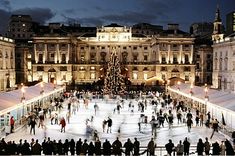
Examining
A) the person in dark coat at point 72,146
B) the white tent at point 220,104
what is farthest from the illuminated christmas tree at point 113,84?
the person in dark coat at point 72,146

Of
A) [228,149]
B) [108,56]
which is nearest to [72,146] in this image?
[228,149]

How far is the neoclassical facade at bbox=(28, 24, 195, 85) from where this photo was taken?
86750mm

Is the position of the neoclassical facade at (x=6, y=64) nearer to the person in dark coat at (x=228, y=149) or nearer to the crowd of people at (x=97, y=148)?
the crowd of people at (x=97, y=148)

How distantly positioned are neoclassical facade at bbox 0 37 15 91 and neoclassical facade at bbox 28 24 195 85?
1577 cm

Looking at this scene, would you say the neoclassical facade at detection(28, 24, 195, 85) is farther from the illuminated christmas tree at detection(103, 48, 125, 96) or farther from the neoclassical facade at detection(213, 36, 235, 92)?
the illuminated christmas tree at detection(103, 48, 125, 96)

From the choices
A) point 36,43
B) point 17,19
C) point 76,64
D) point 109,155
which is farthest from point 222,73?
point 17,19

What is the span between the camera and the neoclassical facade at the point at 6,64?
6297 cm

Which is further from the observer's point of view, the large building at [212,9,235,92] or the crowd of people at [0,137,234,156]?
the large building at [212,9,235,92]

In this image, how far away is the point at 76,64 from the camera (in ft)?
289

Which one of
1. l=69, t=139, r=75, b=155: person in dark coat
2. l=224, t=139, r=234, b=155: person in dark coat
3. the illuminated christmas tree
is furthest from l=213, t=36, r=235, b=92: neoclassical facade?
l=69, t=139, r=75, b=155: person in dark coat

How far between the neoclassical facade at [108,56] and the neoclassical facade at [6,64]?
15770 mm

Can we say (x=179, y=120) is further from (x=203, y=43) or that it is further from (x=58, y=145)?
(x=203, y=43)

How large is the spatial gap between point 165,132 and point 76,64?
6074 cm

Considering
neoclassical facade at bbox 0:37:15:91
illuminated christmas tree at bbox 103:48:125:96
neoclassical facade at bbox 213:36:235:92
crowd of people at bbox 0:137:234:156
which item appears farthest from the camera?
neoclassical facade at bbox 0:37:15:91
